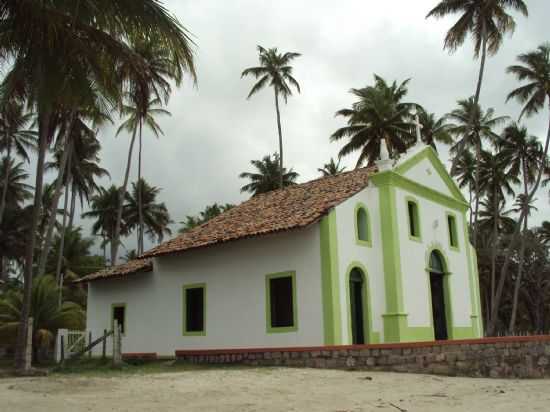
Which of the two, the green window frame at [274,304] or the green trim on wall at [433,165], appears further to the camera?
the green trim on wall at [433,165]

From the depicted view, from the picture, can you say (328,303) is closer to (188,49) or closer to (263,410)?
(263,410)

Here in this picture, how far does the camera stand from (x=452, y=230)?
72.0 feet

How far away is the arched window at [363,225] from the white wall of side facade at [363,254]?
133 millimetres

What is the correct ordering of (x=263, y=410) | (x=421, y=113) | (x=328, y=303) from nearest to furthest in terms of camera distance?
(x=263, y=410) < (x=328, y=303) < (x=421, y=113)

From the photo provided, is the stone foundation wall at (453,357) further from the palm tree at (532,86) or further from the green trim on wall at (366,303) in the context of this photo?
the palm tree at (532,86)

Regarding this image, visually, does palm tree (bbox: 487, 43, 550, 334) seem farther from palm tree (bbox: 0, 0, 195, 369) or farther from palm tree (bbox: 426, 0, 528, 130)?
palm tree (bbox: 0, 0, 195, 369)

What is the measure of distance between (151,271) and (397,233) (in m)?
8.70

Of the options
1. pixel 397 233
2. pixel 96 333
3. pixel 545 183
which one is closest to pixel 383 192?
pixel 397 233

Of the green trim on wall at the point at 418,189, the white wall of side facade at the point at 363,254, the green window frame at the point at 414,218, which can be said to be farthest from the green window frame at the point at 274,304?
the green window frame at the point at 414,218

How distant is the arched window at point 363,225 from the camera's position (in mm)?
17609

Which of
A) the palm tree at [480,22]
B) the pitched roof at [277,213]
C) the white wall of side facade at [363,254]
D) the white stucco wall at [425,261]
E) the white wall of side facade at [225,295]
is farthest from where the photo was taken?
the palm tree at [480,22]

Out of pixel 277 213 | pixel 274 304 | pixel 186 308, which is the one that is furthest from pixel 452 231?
pixel 186 308

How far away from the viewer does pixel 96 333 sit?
22.6 m

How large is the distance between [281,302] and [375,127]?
66.7 ft
